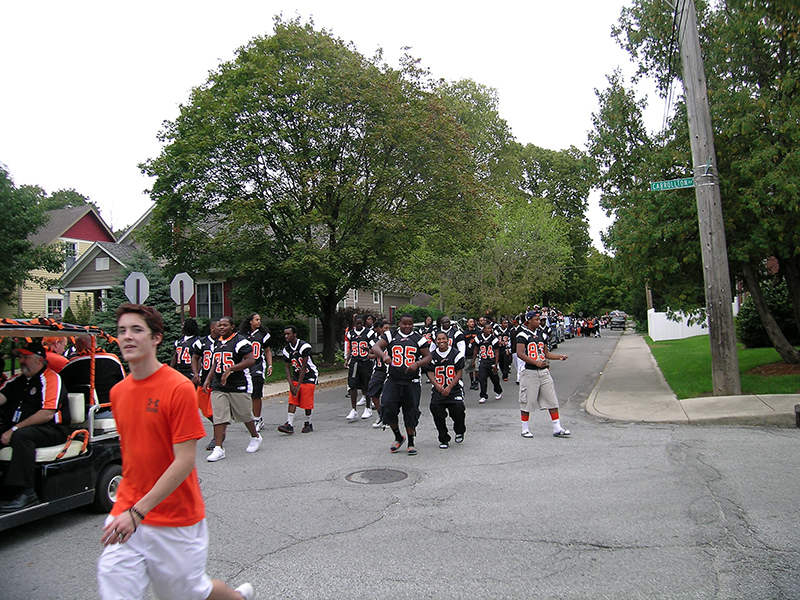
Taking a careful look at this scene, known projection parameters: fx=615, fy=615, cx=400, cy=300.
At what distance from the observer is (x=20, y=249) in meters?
23.3

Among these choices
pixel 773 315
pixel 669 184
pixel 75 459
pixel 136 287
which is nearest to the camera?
pixel 75 459

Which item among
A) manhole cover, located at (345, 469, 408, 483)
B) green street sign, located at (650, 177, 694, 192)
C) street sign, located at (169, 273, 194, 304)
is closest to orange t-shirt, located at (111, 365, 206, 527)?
manhole cover, located at (345, 469, 408, 483)

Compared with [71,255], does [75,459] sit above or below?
below

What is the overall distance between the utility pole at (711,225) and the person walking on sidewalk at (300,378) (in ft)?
25.7

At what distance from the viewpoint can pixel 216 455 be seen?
8570 millimetres

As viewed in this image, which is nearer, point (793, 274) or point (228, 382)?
point (228, 382)

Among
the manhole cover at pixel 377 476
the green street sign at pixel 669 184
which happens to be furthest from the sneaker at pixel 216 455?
the green street sign at pixel 669 184

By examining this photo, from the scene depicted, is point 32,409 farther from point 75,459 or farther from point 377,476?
point 377,476

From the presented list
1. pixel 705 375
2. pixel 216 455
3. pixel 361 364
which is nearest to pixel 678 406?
pixel 705 375

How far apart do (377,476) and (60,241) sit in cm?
3293

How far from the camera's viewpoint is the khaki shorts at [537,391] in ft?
31.9

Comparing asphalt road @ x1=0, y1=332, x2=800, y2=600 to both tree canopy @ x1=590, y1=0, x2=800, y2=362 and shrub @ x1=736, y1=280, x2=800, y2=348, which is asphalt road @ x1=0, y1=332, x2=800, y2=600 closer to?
tree canopy @ x1=590, y1=0, x2=800, y2=362

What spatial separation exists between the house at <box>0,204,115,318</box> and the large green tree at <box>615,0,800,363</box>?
1212 inches

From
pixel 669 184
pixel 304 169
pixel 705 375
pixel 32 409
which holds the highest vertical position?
pixel 304 169
